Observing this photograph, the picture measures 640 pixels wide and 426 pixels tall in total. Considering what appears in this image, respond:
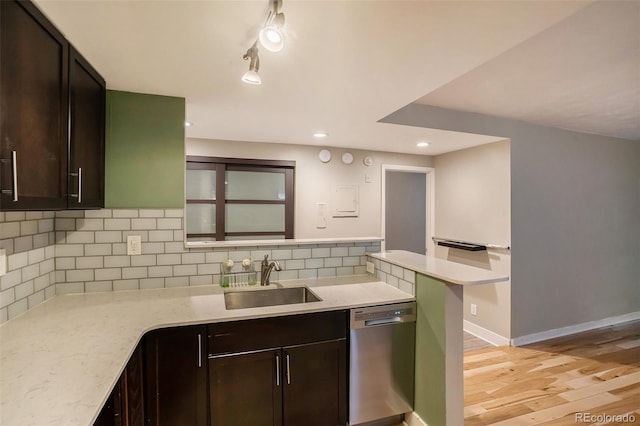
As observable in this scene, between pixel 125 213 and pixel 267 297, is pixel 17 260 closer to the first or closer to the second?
pixel 125 213

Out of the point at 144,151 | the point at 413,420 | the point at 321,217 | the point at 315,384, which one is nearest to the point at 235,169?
the point at 321,217

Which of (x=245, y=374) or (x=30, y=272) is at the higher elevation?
(x=30, y=272)

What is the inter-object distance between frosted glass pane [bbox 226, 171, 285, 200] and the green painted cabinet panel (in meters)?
2.12

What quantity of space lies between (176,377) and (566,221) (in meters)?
4.08

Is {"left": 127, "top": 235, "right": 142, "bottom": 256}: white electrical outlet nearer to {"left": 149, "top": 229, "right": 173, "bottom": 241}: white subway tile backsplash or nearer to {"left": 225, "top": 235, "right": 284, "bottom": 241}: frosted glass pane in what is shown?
{"left": 149, "top": 229, "right": 173, "bottom": 241}: white subway tile backsplash

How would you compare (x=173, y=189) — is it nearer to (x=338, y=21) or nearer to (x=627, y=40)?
(x=338, y=21)

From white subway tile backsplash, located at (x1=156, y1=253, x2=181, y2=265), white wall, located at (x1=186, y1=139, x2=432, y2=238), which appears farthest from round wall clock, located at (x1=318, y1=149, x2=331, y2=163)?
white subway tile backsplash, located at (x1=156, y1=253, x2=181, y2=265)

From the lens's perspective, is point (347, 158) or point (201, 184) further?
point (347, 158)

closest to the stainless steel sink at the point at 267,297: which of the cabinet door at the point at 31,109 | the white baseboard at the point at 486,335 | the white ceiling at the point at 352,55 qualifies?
the cabinet door at the point at 31,109

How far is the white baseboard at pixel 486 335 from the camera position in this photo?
317 centimetres

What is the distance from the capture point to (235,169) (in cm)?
343

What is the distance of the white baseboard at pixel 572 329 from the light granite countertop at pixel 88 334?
2139 mm

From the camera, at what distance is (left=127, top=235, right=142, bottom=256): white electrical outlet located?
6.43 ft

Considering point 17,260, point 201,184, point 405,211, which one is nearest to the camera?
point 17,260
